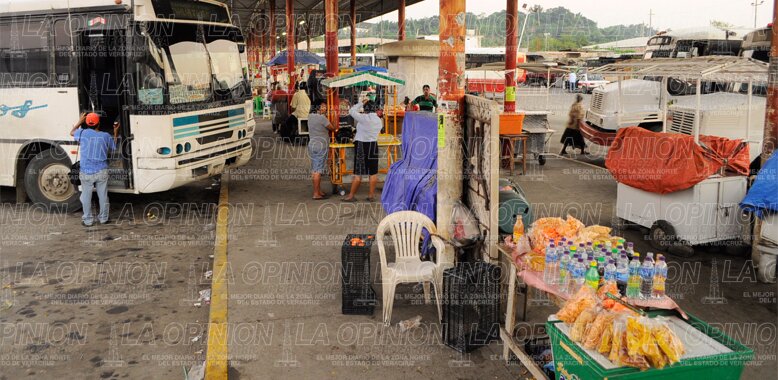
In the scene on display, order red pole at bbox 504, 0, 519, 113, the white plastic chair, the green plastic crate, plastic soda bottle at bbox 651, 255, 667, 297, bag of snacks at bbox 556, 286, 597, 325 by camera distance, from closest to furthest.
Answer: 1. the green plastic crate
2. bag of snacks at bbox 556, 286, 597, 325
3. plastic soda bottle at bbox 651, 255, 667, 297
4. the white plastic chair
5. red pole at bbox 504, 0, 519, 113

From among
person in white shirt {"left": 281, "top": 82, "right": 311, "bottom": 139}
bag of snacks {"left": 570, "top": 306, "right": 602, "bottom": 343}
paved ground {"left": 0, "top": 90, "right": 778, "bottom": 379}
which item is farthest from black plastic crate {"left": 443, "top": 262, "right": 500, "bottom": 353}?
person in white shirt {"left": 281, "top": 82, "right": 311, "bottom": 139}

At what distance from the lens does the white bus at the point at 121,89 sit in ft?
31.6

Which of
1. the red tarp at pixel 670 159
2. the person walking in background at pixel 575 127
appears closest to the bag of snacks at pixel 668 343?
the red tarp at pixel 670 159

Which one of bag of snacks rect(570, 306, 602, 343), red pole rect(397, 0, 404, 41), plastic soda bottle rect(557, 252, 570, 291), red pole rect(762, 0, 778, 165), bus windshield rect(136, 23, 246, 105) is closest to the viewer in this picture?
bag of snacks rect(570, 306, 602, 343)

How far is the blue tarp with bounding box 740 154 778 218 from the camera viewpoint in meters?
7.25

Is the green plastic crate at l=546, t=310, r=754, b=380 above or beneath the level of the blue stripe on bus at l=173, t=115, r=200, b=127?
beneath

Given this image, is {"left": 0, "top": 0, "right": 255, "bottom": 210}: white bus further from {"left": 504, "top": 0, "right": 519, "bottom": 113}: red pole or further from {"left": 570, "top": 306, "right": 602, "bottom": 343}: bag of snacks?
{"left": 504, "top": 0, "right": 519, "bottom": 113}: red pole

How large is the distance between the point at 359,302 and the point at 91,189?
5.75 m

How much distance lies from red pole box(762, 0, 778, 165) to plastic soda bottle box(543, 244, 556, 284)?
4.24 meters

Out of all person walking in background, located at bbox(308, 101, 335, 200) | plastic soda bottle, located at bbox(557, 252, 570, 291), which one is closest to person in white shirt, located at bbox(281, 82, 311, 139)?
person walking in background, located at bbox(308, 101, 335, 200)

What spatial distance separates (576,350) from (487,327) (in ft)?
6.29

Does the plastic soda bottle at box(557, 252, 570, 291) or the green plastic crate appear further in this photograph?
the plastic soda bottle at box(557, 252, 570, 291)

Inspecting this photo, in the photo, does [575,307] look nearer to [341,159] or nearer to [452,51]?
[452,51]

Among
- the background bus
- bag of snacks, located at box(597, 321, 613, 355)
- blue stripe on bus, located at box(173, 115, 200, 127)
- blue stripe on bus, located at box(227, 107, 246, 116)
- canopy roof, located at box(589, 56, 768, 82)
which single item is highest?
the background bus
